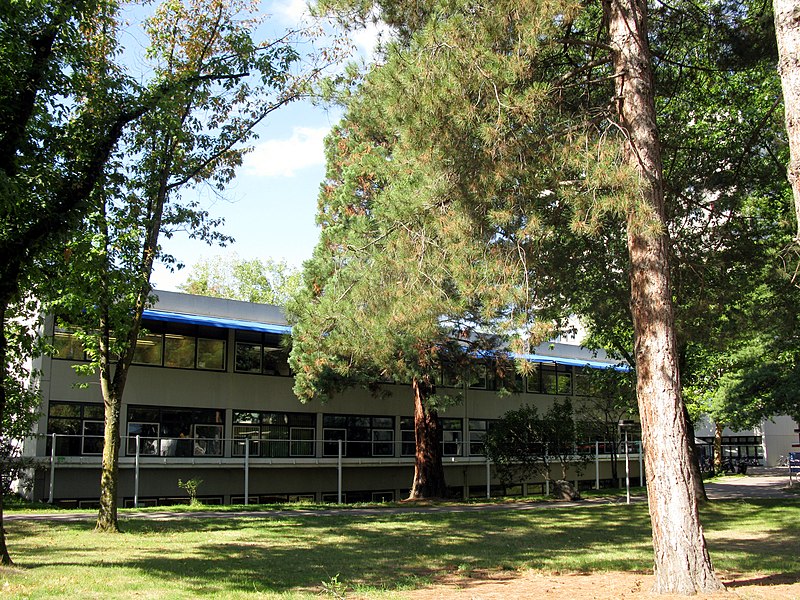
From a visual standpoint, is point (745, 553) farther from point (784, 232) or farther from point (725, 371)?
point (725, 371)

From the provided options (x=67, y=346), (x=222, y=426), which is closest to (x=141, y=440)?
(x=222, y=426)

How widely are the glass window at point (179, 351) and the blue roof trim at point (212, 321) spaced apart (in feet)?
2.85

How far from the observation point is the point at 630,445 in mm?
38406

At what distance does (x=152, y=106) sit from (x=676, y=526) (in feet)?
28.2

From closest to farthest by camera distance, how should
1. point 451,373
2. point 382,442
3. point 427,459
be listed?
point 451,373
point 427,459
point 382,442


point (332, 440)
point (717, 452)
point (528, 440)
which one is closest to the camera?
point (528, 440)

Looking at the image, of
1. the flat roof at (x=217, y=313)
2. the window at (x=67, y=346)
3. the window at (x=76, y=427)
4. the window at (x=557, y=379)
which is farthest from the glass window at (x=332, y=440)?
the window at (x=557, y=379)

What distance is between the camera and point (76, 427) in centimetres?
2247

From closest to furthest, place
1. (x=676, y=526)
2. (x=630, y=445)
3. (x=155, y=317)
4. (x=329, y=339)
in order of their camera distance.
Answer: (x=676, y=526)
(x=329, y=339)
(x=155, y=317)
(x=630, y=445)

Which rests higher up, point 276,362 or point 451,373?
point 276,362

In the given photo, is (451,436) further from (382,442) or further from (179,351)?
(179,351)

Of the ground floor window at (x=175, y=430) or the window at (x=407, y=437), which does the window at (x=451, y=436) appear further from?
the ground floor window at (x=175, y=430)

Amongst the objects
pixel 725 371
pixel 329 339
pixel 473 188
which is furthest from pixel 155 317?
pixel 725 371

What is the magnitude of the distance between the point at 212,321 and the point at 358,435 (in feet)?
28.2
